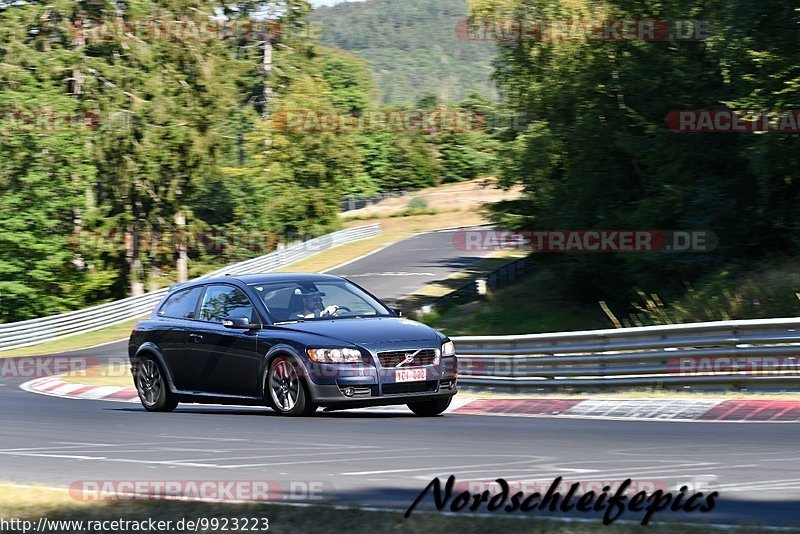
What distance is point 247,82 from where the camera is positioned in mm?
72375

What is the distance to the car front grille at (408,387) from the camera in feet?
38.5

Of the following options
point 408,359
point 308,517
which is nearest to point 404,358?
point 408,359

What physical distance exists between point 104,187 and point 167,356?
157 ft

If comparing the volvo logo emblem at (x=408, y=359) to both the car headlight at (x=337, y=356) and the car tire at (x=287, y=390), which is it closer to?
the car headlight at (x=337, y=356)

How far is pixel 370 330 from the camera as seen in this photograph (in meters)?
12.1

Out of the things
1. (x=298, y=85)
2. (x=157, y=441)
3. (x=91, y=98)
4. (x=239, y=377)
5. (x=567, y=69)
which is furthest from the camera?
(x=298, y=85)

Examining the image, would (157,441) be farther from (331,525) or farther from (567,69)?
(567,69)

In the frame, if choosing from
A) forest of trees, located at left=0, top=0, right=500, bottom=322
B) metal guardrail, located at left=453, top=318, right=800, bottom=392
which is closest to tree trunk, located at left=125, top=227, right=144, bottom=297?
forest of trees, located at left=0, top=0, right=500, bottom=322

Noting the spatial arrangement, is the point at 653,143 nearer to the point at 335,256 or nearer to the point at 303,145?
the point at 335,256

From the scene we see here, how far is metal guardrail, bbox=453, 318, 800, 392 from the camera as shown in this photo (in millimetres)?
12773

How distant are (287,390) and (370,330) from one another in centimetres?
105

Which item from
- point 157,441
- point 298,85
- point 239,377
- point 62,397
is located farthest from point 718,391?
point 298,85

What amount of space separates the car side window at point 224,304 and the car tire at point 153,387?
103cm

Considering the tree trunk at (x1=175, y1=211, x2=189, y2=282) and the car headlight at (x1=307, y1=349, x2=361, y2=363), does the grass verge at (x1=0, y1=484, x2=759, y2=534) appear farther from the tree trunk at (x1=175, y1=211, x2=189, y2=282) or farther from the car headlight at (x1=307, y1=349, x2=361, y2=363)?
the tree trunk at (x1=175, y1=211, x2=189, y2=282)
